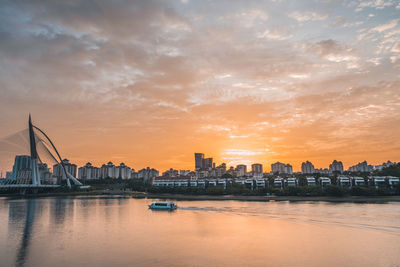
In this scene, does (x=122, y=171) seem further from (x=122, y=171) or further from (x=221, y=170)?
(x=221, y=170)

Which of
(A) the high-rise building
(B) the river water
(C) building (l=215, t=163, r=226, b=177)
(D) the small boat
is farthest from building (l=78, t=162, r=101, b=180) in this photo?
(B) the river water

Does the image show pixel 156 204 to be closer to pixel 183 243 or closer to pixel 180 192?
pixel 183 243

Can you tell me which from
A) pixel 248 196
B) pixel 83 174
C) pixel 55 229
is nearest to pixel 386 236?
pixel 55 229

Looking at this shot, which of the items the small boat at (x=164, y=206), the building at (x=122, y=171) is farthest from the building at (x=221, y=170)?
the small boat at (x=164, y=206)

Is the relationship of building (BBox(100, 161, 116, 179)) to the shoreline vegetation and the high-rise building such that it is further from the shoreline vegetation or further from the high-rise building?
the shoreline vegetation

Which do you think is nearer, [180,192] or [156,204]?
[156,204]

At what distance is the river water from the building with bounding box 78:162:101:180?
137 m

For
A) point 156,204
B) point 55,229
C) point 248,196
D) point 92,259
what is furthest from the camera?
point 248,196

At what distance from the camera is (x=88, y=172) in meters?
168

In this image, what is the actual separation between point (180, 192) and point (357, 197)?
141 feet

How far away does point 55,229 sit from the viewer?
28188 mm

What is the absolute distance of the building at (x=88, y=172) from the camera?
540 ft

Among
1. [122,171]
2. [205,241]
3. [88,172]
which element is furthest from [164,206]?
[122,171]

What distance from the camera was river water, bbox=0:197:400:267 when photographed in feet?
58.9
